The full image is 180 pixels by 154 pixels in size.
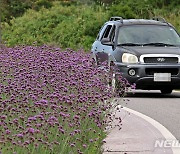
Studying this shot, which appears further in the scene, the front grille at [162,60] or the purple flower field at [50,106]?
the front grille at [162,60]

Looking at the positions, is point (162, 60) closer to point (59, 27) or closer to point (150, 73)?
point (150, 73)

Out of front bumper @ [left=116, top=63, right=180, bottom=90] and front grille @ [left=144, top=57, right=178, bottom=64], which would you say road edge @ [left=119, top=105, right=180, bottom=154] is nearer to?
front bumper @ [left=116, top=63, right=180, bottom=90]

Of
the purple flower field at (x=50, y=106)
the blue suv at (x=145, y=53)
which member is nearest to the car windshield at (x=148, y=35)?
the blue suv at (x=145, y=53)

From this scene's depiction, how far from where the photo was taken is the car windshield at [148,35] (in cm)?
1864

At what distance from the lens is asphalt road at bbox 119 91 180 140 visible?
1264 centimetres

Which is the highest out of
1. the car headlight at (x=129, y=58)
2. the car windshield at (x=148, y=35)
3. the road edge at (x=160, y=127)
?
the road edge at (x=160, y=127)

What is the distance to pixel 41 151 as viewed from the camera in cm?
668

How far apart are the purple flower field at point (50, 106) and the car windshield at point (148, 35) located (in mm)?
6298

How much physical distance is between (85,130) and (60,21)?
3959 centimetres

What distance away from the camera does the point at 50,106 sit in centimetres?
766

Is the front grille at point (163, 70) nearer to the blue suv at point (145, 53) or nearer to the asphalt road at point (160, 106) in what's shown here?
the blue suv at point (145, 53)

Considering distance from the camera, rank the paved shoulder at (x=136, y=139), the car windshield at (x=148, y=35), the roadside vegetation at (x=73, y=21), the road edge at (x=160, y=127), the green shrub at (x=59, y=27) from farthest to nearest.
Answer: the green shrub at (x=59, y=27) → the roadside vegetation at (x=73, y=21) → the car windshield at (x=148, y=35) → the road edge at (x=160, y=127) → the paved shoulder at (x=136, y=139)

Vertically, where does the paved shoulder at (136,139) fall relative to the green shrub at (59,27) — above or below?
above

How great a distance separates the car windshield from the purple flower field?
630 cm
